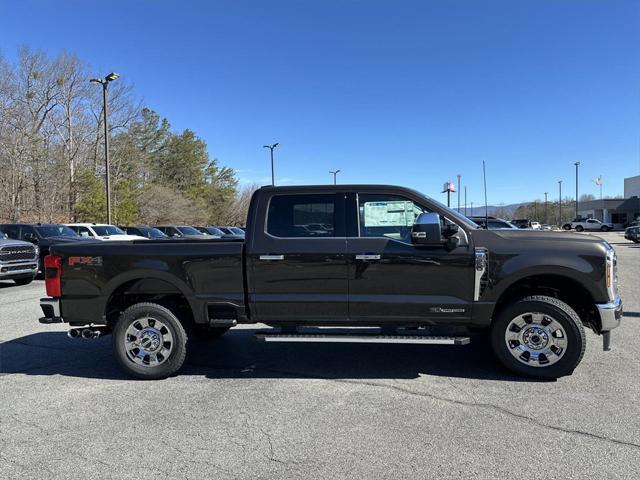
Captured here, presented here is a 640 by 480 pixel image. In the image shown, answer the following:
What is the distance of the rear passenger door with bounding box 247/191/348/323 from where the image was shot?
4.87 metres

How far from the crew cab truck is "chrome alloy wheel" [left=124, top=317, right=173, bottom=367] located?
11 mm

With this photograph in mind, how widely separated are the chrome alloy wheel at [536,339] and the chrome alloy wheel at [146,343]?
3524 mm

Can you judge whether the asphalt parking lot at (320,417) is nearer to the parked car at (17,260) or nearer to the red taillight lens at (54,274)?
the red taillight lens at (54,274)

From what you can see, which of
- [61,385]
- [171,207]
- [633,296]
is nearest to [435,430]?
[61,385]

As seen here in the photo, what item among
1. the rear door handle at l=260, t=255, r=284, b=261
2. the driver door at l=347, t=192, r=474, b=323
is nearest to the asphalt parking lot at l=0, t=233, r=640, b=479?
the driver door at l=347, t=192, r=474, b=323

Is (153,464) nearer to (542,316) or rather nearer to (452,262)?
(452,262)

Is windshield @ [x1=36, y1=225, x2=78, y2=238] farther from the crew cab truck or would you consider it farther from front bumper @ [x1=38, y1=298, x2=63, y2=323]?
the crew cab truck

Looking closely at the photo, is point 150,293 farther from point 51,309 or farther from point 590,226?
point 590,226

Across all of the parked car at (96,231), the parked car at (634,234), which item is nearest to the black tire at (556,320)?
the parked car at (96,231)

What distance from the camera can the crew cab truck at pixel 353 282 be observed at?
185 inches

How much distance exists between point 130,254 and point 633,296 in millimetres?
10054

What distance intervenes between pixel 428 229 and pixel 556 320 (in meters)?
1.57

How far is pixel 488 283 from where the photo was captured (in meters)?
4.73

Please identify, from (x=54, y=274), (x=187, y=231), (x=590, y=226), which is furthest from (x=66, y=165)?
(x=590, y=226)
